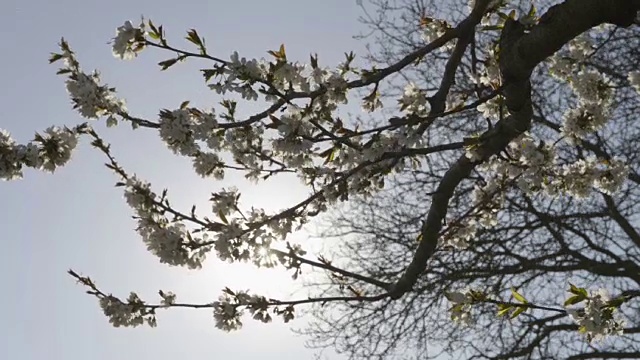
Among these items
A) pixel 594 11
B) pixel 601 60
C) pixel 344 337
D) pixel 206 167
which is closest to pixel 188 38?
pixel 206 167

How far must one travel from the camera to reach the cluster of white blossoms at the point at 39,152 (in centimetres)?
286

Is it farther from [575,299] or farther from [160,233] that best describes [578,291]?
[160,233]

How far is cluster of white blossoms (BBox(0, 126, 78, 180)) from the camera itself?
2859 mm

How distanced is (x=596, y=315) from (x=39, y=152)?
295cm

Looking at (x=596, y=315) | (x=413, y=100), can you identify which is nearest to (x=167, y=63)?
(x=413, y=100)

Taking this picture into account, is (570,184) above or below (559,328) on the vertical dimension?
below

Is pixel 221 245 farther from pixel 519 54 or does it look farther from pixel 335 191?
pixel 519 54

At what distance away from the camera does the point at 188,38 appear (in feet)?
9.09

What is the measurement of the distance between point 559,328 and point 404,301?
201 centimetres

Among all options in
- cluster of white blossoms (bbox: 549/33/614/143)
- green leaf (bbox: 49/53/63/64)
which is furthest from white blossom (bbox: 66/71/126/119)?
cluster of white blossoms (bbox: 549/33/614/143)

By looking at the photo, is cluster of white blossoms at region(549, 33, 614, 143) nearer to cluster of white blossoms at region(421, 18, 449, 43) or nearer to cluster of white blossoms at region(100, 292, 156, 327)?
cluster of white blossoms at region(421, 18, 449, 43)

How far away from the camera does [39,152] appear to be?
3047 mm

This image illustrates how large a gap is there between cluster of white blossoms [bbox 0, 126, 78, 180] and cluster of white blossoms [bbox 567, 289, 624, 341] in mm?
2767

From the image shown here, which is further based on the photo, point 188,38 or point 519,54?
point 188,38
